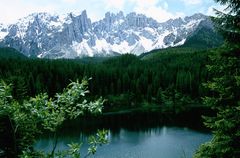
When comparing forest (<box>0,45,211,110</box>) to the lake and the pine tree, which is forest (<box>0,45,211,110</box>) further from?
the pine tree

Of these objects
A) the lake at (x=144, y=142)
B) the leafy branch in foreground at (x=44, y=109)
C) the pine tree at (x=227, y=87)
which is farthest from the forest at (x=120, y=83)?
the leafy branch in foreground at (x=44, y=109)

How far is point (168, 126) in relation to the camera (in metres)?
96.9

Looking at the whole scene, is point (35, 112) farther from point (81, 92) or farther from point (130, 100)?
point (130, 100)

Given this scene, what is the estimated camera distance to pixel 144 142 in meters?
78.9

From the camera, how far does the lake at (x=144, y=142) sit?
66.3 m

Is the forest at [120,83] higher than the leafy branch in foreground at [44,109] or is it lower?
lower

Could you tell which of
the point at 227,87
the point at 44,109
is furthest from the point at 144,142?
the point at 44,109

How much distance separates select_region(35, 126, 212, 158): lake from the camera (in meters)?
66.3

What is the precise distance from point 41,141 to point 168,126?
36.4m

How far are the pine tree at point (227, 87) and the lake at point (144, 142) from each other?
43.1m

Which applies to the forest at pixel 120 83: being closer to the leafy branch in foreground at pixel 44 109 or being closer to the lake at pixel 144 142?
the lake at pixel 144 142

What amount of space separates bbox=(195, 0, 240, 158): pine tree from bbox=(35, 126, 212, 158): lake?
4314cm

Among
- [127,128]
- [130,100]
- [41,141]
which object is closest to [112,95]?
[130,100]

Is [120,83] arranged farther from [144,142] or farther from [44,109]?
[44,109]
